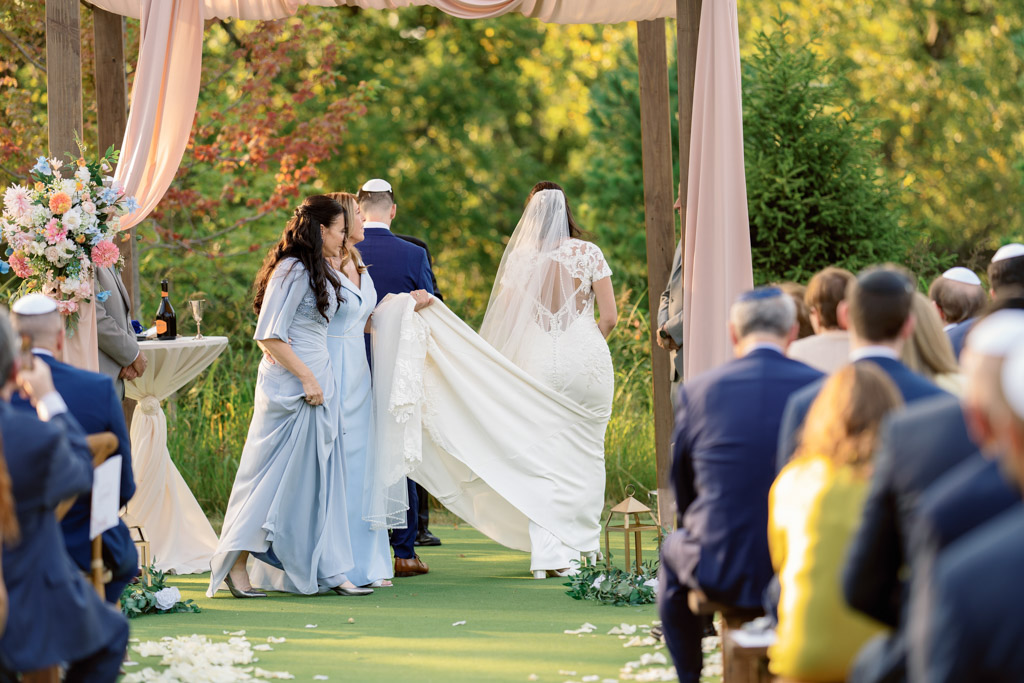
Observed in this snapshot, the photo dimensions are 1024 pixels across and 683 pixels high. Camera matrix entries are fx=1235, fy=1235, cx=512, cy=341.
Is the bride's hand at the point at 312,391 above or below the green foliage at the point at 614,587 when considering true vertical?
above

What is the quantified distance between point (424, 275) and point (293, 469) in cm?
161

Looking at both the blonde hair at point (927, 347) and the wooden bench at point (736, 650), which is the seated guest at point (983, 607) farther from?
the blonde hair at point (927, 347)

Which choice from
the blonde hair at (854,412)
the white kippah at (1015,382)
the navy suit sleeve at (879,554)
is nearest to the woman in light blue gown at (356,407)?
the blonde hair at (854,412)

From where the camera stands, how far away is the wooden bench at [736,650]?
3.49 m

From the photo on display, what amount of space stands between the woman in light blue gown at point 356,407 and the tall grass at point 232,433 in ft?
8.89

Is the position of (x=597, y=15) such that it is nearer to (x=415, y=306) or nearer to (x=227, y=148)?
(x=415, y=306)

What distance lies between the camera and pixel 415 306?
279 inches

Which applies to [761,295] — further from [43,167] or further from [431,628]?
[43,167]

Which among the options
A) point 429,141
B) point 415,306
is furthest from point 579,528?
point 429,141

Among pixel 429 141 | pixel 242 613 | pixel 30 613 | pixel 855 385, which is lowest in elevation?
pixel 242 613

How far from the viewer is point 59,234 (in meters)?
6.07

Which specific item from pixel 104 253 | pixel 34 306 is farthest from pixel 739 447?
pixel 104 253

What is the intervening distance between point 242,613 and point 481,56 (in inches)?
622

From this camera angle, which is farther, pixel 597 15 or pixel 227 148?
pixel 227 148
